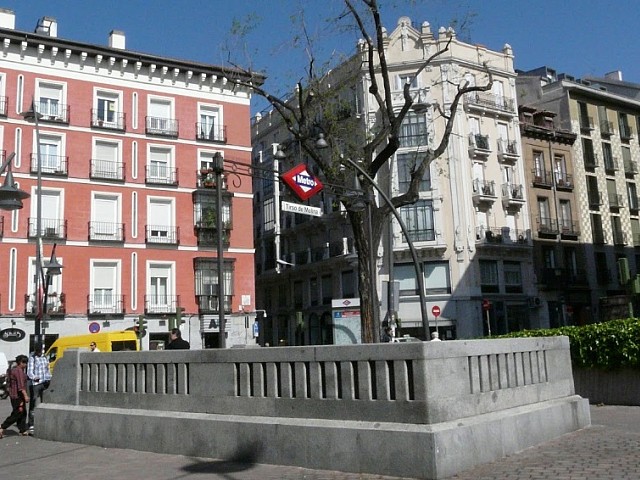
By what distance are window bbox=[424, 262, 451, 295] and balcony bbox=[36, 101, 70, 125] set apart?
23.8 metres

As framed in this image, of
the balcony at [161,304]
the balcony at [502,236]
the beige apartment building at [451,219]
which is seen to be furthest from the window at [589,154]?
the balcony at [161,304]

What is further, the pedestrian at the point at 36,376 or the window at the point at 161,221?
the window at the point at 161,221

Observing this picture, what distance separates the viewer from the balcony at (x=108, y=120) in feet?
132

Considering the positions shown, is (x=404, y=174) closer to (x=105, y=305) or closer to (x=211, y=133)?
(x=211, y=133)

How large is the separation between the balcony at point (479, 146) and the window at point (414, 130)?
3258 mm

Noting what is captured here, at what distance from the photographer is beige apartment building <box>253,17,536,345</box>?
44.5 m

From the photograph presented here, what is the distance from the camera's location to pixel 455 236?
45.2 m

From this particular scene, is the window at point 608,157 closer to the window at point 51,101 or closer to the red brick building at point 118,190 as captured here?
the red brick building at point 118,190

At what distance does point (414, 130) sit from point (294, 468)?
134 ft

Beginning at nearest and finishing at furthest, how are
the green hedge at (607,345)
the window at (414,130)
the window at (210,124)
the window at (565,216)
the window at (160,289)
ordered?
the green hedge at (607,345), the window at (160,289), the window at (210,124), the window at (414,130), the window at (565,216)

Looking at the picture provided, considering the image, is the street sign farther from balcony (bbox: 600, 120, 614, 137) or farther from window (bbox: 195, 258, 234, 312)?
balcony (bbox: 600, 120, 614, 137)

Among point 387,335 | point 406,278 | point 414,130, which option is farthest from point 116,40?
point 387,335

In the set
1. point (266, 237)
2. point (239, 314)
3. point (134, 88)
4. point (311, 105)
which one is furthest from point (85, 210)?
point (311, 105)

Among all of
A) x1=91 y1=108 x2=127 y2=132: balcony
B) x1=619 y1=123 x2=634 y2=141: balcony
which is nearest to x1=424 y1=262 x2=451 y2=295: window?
x1=91 y1=108 x2=127 y2=132: balcony
